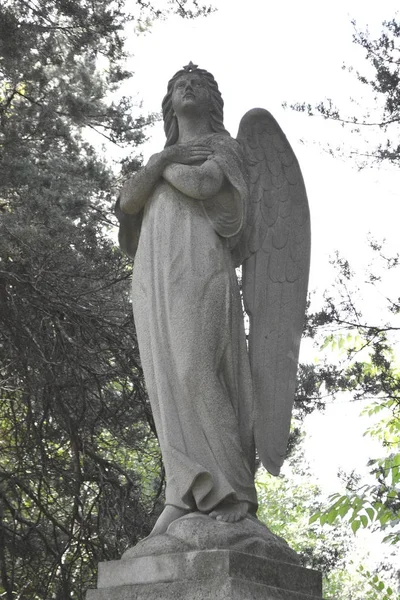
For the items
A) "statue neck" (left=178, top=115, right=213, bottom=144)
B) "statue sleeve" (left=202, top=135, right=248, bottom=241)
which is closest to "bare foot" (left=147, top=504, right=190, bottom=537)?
"statue sleeve" (left=202, top=135, right=248, bottom=241)

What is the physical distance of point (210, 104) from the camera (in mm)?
5227

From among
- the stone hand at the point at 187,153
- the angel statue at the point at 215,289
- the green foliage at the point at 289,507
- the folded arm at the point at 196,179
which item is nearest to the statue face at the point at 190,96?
the angel statue at the point at 215,289

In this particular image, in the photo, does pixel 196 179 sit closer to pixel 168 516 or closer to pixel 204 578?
pixel 168 516

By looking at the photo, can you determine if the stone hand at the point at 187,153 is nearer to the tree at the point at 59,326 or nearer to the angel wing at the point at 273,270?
the angel wing at the point at 273,270

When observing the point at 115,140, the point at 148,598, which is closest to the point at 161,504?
the point at 115,140

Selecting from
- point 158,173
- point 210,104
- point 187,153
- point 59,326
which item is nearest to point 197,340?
point 158,173

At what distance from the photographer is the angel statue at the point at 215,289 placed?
14.6 ft

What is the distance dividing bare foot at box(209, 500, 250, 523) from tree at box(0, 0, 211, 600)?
366 centimetres

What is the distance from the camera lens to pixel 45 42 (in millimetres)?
8547

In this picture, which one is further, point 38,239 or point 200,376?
point 38,239

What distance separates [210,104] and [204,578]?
2427 mm

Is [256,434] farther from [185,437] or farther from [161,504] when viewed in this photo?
[161,504]

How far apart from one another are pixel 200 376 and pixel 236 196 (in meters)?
0.96

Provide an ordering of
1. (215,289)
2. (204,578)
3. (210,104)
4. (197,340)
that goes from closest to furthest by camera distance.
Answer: (204,578)
(197,340)
(215,289)
(210,104)
